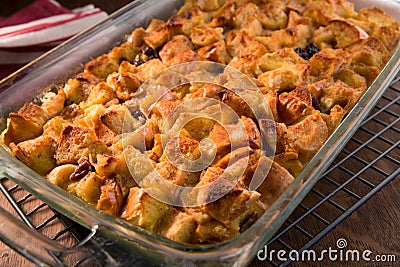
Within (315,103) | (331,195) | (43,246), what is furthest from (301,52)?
(43,246)

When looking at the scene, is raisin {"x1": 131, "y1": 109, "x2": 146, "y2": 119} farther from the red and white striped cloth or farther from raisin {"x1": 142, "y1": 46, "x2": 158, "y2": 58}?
the red and white striped cloth

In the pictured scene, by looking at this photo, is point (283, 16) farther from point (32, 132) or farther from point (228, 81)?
point (32, 132)

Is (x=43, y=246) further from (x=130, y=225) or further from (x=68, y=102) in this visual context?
(x=68, y=102)

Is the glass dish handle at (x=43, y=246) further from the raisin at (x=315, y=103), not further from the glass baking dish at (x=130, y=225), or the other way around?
the raisin at (x=315, y=103)

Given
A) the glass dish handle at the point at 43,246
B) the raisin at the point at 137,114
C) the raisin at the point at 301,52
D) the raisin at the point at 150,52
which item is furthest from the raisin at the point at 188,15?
the glass dish handle at the point at 43,246

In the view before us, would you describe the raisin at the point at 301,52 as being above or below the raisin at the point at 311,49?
above

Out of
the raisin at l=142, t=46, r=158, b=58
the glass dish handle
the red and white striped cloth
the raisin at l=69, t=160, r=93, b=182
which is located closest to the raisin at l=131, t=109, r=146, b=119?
the raisin at l=69, t=160, r=93, b=182

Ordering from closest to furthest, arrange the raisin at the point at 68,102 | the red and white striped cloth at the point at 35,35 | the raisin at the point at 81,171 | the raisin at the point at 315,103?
the raisin at the point at 81,171 < the raisin at the point at 315,103 < the raisin at the point at 68,102 < the red and white striped cloth at the point at 35,35
